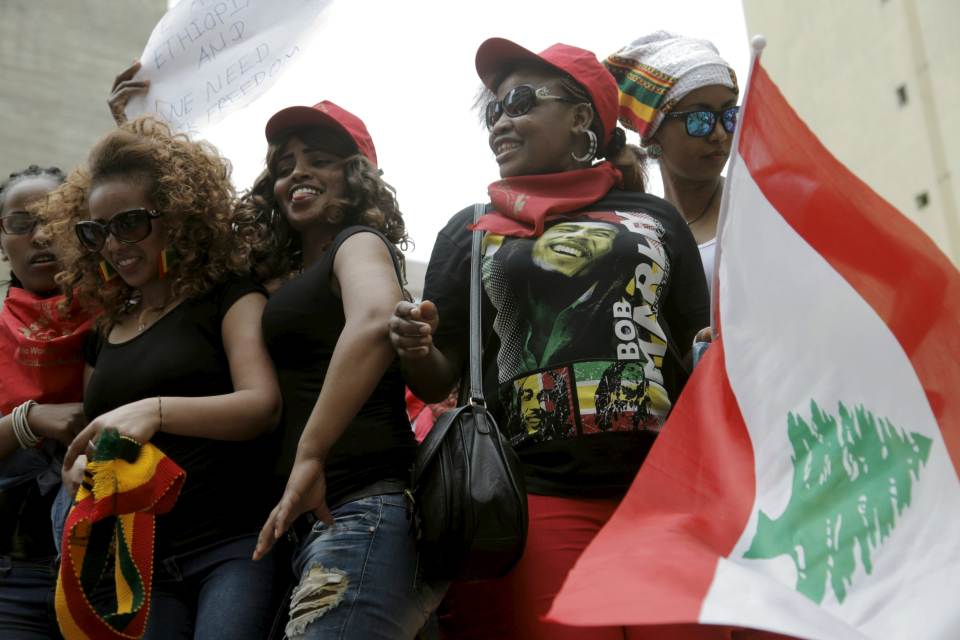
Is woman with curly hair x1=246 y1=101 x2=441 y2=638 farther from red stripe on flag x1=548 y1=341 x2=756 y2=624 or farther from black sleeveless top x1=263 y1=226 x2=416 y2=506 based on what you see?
red stripe on flag x1=548 y1=341 x2=756 y2=624

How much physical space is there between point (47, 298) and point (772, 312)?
225cm

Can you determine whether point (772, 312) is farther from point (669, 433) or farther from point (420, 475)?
point (420, 475)

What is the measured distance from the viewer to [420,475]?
2.43 meters

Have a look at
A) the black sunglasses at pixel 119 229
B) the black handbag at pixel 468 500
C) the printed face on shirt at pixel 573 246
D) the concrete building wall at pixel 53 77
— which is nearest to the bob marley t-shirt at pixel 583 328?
the printed face on shirt at pixel 573 246

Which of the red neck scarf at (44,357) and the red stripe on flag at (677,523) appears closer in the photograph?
the red stripe on flag at (677,523)

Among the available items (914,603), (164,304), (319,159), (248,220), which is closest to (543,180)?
(319,159)

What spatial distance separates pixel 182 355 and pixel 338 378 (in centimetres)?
58

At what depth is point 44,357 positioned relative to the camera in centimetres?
326

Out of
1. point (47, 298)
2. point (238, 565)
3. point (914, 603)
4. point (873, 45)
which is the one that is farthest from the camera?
point (873, 45)

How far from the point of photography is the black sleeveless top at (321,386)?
103 inches

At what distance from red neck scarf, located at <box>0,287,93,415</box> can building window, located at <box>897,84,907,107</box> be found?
73.0 feet

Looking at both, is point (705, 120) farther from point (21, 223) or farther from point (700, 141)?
point (21, 223)

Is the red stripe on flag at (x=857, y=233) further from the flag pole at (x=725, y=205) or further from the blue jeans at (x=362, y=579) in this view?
the blue jeans at (x=362, y=579)

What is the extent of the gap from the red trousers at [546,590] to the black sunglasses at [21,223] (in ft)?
6.44
